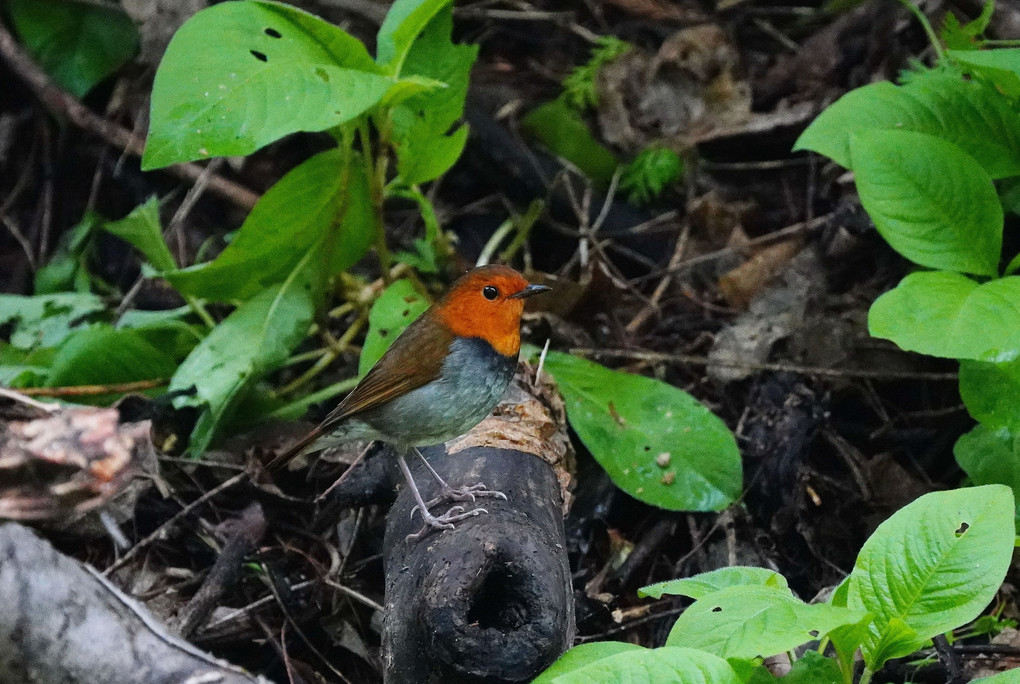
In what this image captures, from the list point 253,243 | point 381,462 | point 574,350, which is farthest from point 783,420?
point 253,243

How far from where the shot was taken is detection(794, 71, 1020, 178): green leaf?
359 cm

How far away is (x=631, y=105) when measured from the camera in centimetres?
539

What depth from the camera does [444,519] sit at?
8.90 feet

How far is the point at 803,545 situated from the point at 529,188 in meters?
2.45

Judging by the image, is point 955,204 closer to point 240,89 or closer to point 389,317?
point 389,317

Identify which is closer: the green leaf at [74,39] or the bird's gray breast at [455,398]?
the bird's gray breast at [455,398]

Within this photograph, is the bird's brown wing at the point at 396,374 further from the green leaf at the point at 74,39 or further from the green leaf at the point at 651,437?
the green leaf at the point at 74,39

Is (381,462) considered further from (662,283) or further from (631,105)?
(631,105)

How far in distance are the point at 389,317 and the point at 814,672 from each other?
84.9 inches

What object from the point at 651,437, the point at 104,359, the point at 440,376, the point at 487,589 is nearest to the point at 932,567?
the point at 487,589

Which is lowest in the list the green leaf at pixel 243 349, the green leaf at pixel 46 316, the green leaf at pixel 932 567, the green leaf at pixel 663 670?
the green leaf at pixel 46 316

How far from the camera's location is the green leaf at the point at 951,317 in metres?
2.79

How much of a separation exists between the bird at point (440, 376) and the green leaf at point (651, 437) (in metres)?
0.38

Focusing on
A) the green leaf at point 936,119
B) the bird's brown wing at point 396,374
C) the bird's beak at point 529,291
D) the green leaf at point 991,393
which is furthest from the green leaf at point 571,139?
the green leaf at point 991,393
